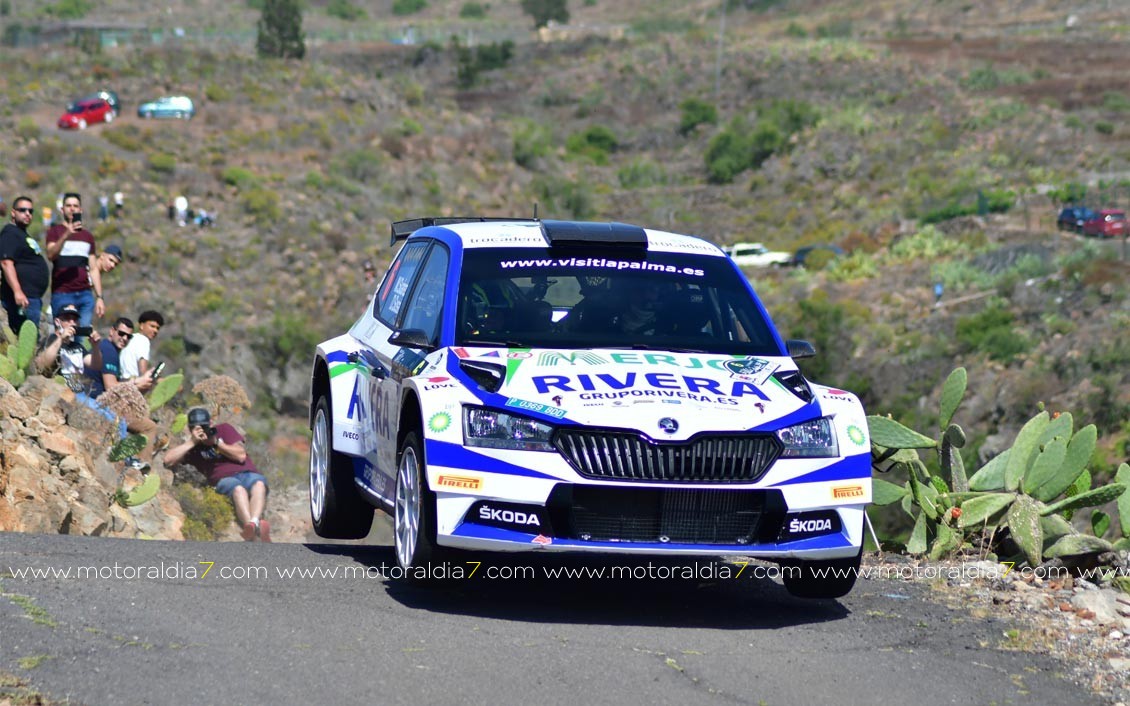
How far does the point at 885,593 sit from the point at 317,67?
208 feet

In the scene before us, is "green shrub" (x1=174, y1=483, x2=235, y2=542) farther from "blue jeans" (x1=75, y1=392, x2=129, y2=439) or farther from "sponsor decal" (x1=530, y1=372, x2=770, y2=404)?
"sponsor decal" (x1=530, y1=372, x2=770, y2=404)

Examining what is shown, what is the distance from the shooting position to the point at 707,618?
6816 mm

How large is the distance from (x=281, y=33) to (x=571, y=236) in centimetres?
7422

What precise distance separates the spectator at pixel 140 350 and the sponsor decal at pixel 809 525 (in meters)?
7.87

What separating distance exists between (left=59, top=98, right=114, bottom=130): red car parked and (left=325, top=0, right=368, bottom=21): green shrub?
213ft

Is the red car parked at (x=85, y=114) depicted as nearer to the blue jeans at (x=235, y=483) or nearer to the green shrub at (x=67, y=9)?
the blue jeans at (x=235, y=483)

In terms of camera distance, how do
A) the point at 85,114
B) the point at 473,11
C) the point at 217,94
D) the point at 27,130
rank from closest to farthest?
the point at 27,130, the point at 85,114, the point at 217,94, the point at 473,11

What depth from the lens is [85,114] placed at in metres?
56.8

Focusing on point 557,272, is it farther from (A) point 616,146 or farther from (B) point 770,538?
(A) point 616,146

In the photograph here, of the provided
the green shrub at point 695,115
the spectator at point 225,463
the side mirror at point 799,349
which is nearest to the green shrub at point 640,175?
the green shrub at point 695,115

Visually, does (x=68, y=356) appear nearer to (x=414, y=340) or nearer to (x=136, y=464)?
(x=136, y=464)

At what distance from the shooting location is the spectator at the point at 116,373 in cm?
1283

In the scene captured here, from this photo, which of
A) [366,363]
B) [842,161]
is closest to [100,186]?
[842,161]

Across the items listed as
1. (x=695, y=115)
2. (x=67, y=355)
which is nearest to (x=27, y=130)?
(x=695, y=115)
